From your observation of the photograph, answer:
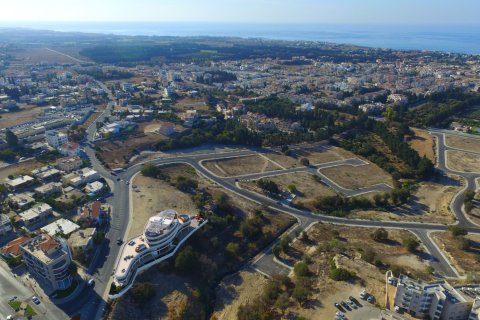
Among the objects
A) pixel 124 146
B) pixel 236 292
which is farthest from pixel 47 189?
pixel 236 292

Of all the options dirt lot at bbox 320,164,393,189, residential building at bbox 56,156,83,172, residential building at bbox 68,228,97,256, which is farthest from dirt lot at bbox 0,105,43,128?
dirt lot at bbox 320,164,393,189

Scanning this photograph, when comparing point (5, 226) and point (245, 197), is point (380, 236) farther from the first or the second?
point (5, 226)

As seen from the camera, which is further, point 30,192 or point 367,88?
point 367,88

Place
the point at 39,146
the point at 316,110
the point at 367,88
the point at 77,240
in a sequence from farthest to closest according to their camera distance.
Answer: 1. the point at 367,88
2. the point at 316,110
3. the point at 39,146
4. the point at 77,240

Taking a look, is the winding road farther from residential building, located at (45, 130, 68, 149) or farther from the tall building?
residential building, located at (45, 130, 68, 149)

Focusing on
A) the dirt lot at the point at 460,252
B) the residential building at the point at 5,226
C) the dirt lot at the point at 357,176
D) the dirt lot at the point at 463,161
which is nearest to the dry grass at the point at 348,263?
the dirt lot at the point at 460,252

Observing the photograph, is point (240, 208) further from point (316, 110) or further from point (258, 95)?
point (258, 95)

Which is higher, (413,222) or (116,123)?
(116,123)

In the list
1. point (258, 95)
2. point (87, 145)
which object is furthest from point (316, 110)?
point (87, 145)
